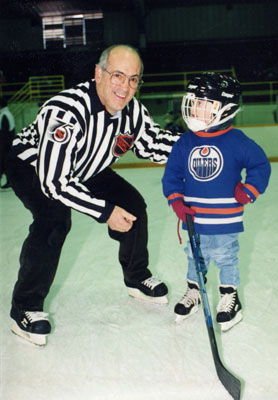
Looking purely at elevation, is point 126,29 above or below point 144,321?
above

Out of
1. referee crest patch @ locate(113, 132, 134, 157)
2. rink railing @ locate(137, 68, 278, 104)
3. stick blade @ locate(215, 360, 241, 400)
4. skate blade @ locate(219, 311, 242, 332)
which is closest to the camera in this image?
stick blade @ locate(215, 360, 241, 400)

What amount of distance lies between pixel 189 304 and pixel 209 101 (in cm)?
66

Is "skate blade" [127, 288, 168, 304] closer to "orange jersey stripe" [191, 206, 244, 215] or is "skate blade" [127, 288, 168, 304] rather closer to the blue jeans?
the blue jeans

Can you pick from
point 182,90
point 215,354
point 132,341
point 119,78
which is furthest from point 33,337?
point 182,90

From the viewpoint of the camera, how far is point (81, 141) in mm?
1483

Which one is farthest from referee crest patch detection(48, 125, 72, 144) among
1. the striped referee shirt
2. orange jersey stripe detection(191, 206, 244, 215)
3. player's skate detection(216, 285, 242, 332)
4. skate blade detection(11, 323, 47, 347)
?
player's skate detection(216, 285, 242, 332)

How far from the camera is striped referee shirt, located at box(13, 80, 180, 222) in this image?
1390 millimetres

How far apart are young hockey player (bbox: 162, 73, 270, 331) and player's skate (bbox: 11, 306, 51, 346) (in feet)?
1.42

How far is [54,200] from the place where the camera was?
4.82 feet

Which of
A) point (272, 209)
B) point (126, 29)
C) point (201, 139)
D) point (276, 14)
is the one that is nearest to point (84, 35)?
point (126, 29)

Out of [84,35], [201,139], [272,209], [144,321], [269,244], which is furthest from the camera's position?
[84,35]

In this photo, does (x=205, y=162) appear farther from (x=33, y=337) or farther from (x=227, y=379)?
(x=33, y=337)

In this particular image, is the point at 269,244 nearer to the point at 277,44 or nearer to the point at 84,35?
the point at 277,44

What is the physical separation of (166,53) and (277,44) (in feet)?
9.10
